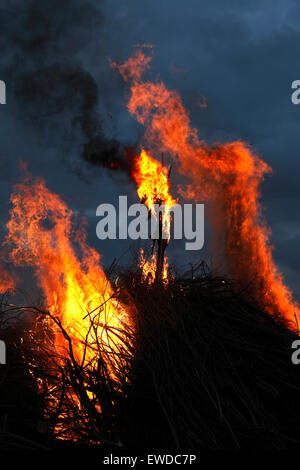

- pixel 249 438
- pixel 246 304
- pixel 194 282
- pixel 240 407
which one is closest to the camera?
pixel 249 438

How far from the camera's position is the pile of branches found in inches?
123

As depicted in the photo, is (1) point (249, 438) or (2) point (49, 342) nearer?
(1) point (249, 438)

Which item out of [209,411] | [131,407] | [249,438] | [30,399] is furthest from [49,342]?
[249,438]

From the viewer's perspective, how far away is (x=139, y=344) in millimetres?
3963

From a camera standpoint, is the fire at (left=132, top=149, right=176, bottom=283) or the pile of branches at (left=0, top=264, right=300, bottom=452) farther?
the fire at (left=132, top=149, right=176, bottom=283)

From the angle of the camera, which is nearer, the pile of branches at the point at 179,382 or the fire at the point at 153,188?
the pile of branches at the point at 179,382

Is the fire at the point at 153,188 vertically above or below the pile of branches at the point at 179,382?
above

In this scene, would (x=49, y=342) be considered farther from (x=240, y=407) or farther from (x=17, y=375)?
(x=240, y=407)

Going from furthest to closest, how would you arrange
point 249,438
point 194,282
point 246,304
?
point 194,282 < point 246,304 < point 249,438

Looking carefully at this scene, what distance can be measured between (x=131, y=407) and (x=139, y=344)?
0.71 meters

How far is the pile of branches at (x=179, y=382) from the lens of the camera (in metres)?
3.13

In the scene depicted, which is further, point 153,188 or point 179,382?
point 153,188

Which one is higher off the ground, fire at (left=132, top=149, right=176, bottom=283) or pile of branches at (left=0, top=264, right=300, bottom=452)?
fire at (left=132, top=149, right=176, bottom=283)

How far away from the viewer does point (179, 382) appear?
10.9 ft
